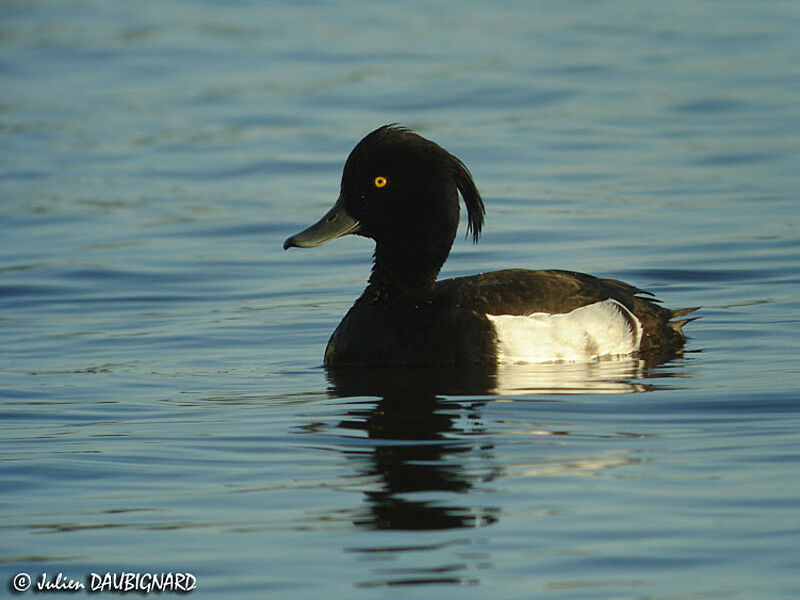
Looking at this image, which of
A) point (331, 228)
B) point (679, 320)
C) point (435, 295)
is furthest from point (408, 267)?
point (679, 320)

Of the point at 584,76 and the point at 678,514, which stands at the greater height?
the point at 584,76

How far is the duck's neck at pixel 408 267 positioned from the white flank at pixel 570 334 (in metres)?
0.54

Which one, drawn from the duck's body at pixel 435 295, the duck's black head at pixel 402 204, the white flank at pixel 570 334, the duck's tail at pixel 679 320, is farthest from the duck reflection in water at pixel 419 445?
the duck's tail at pixel 679 320

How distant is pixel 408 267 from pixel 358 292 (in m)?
2.37

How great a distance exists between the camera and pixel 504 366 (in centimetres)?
938

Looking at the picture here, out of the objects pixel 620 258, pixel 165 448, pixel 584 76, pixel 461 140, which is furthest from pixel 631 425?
pixel 584 76

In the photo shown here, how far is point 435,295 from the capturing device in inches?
380

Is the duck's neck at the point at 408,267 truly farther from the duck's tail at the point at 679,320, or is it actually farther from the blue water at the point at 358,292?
the duck's tail at the point at 679,320

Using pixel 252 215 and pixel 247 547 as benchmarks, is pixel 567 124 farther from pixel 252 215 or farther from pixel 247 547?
pixel 247 547

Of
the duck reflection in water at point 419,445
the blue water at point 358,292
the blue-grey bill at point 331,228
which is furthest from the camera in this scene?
the blue-grey bill at point 331,228

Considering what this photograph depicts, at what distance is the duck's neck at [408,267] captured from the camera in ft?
31.8

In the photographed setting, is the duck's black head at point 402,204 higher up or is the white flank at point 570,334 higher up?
the duck's black head at point 402,204

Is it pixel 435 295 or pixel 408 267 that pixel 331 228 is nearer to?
pixel 408 267

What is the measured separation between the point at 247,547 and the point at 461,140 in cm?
1211
